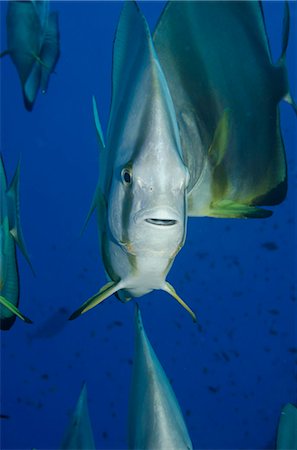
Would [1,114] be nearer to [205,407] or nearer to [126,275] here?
[205,407]

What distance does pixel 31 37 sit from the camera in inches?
106

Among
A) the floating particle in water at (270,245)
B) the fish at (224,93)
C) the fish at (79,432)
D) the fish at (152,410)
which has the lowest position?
the fish at (79,432)

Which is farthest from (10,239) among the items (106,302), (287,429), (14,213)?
(106,302)

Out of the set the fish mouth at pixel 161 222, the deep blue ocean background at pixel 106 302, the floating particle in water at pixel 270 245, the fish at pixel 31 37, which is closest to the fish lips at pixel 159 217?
the fish mouth at pixel 161 222

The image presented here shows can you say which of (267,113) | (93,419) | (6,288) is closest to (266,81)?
(267,113)

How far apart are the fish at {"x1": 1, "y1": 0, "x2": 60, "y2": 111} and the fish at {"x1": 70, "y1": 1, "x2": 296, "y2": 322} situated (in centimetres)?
112

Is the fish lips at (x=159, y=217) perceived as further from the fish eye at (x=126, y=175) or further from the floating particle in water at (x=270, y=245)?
the floating particle in water at (x=270, y=245)

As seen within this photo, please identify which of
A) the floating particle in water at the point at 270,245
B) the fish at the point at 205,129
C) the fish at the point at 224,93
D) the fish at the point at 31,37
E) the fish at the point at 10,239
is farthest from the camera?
the floating particle in water at the point at 270,245

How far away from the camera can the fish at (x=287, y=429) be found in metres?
2.30

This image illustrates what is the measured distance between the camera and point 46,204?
523 cm

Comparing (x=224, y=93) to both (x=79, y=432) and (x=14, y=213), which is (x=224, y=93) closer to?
(x=14, y=213)

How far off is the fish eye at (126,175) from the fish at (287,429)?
1434 mm

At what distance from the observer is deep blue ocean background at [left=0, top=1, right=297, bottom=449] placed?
5.08 meters

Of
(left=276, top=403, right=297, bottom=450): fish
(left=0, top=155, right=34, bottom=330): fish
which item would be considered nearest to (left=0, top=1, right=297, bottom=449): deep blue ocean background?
(left=276, top=403, right=297, bottom=450): fish
